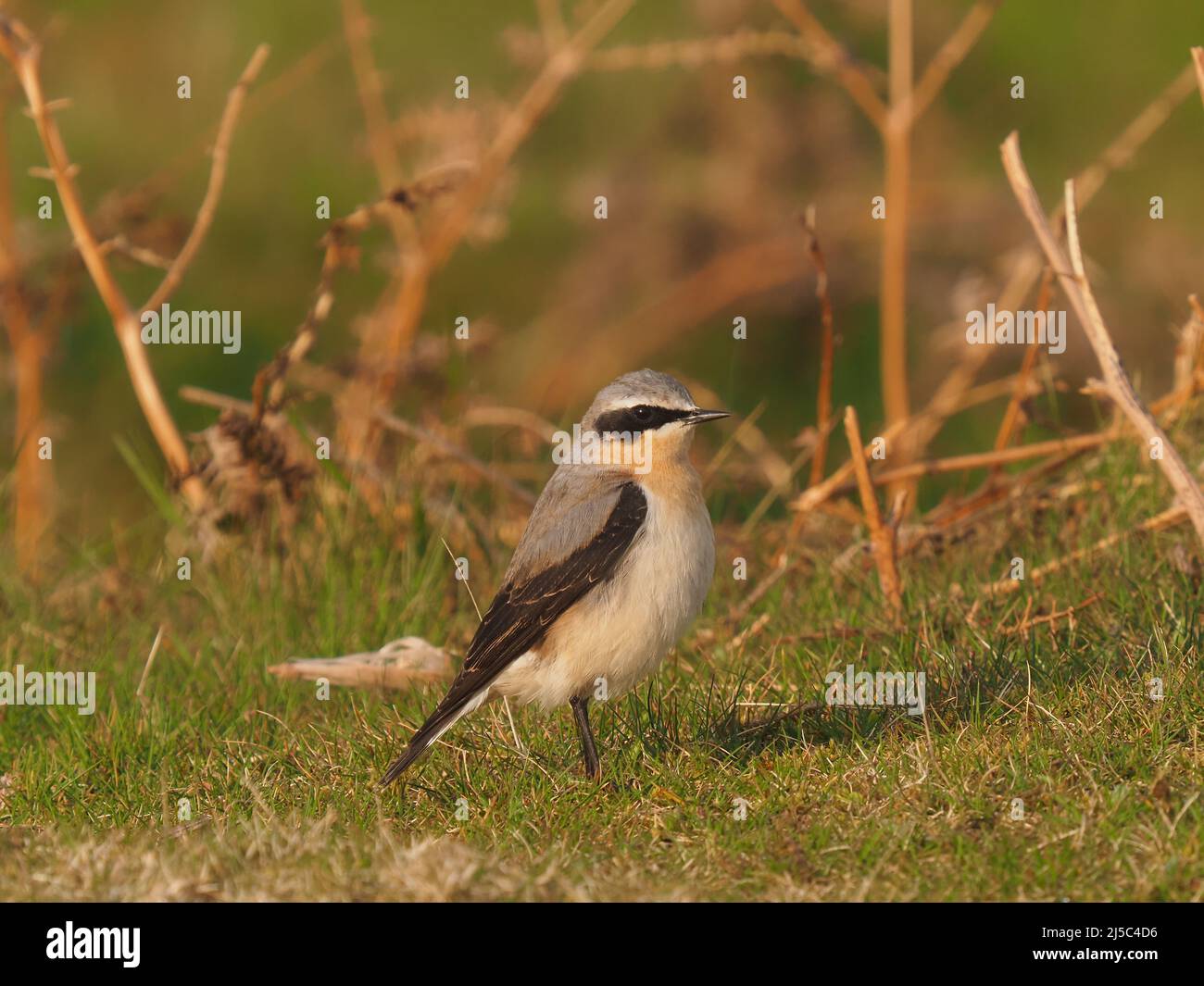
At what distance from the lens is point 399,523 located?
8.56 m

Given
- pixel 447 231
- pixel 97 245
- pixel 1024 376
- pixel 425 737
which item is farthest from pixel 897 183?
pixel 425 737

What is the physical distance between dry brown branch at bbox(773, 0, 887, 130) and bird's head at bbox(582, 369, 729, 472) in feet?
12.3

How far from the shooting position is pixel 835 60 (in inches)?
365

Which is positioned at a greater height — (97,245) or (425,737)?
(97,245)

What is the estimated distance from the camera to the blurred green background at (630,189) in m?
13.7

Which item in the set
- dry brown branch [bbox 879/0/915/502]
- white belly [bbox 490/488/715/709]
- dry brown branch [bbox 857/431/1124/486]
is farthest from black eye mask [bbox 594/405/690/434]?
dry brown branch [bbox 879/0/915/502]

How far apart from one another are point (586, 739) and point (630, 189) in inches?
362

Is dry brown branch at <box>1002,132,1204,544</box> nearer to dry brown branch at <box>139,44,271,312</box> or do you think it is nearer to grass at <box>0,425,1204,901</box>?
grass at <box>0,425,1204,901</box>

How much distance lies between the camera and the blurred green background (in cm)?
1373

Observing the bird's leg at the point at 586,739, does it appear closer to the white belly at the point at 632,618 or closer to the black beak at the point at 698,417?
the white belly at the point at 632,618

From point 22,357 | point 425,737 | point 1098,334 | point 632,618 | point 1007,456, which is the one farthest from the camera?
point 22,357

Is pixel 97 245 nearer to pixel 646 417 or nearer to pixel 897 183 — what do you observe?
pixel 646 417

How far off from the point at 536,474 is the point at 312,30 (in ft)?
30.8

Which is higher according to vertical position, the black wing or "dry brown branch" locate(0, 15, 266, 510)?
"dry brown branch" locate(0, 15, 266, 510)
